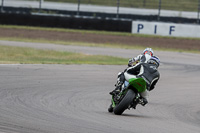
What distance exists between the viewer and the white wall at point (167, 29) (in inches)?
1212

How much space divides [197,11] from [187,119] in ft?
83.1

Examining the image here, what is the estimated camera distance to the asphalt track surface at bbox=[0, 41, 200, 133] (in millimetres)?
7184

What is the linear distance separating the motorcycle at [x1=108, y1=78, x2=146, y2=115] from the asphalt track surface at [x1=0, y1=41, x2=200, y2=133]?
7.5 inches

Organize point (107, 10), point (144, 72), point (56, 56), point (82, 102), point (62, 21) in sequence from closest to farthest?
point (144, 72) → point (82, 102) → point (56, 56) → point (62, 21) → point (107, 10)

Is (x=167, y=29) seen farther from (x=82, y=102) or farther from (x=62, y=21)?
(x=82, y=102)

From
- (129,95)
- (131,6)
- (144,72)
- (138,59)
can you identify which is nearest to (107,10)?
(131,6)

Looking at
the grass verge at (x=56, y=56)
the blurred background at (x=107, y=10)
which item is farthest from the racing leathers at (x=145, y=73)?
the blurred background at (x=107, y=10)

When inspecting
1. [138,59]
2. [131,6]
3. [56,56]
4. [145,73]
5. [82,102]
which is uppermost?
[138,59]

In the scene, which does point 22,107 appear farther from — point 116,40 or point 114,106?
point 116,40

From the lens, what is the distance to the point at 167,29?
101 ft

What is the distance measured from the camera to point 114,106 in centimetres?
894

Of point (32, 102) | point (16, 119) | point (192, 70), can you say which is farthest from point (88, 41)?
point (16, 119)

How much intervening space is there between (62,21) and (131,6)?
5.55 meters

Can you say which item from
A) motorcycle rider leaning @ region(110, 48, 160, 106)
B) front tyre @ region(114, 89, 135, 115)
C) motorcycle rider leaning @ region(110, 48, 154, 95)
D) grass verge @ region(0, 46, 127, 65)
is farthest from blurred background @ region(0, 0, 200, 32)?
front tyre @ region(114, 89, 135, 115)
